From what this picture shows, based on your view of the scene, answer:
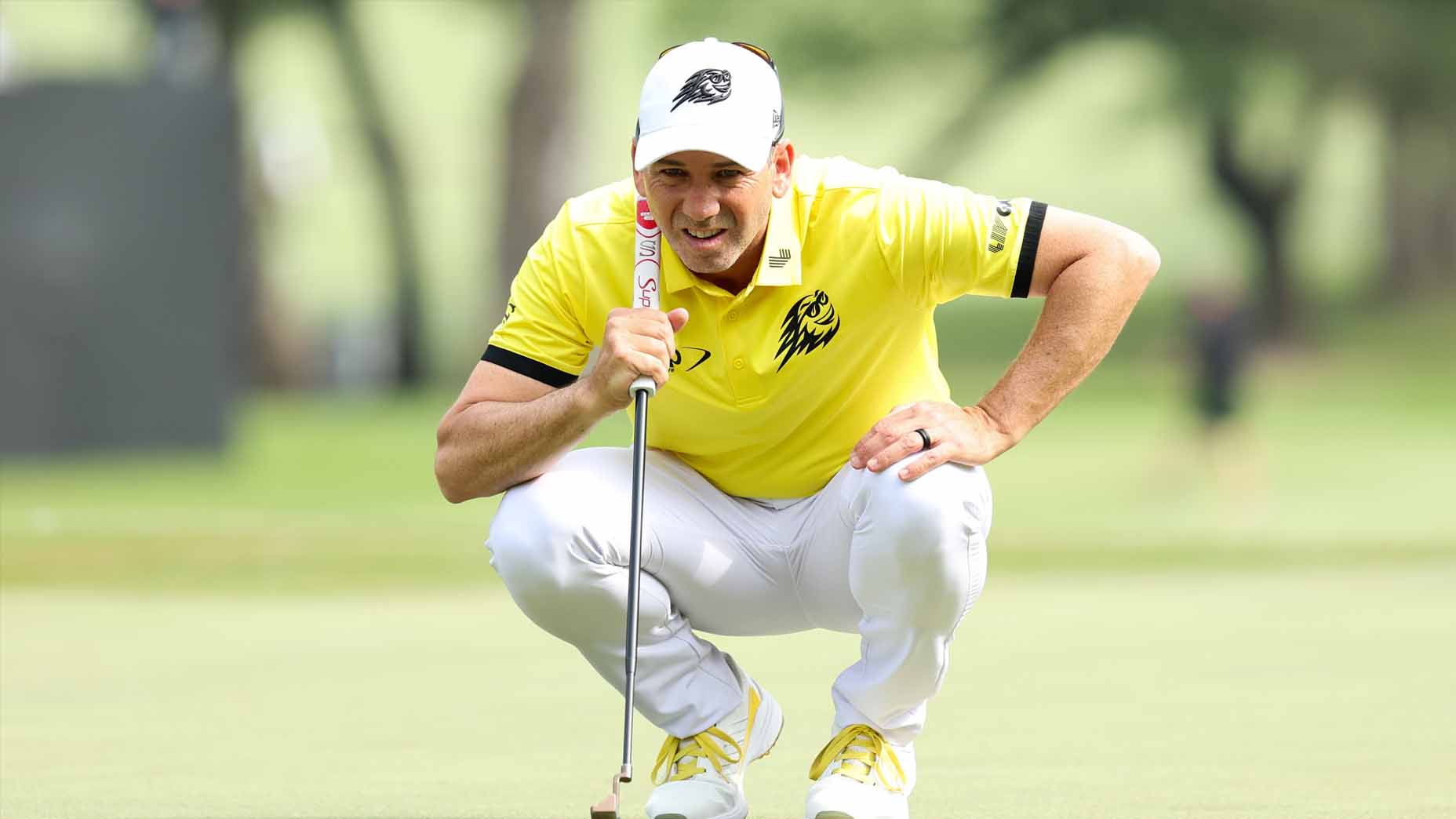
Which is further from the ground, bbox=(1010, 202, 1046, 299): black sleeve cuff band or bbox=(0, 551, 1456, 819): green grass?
bbox=(1010, 202, 1046, 299): black sleeve cuff band

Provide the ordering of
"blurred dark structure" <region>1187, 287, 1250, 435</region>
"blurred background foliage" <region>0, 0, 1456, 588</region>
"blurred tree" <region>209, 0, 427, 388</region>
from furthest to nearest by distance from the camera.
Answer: "blurred tree" <region>209, 0, 427, 388</region>, "blurred dark structure" <region>1187, 287, 1250, 435</region>, "blurred background foliage" <region>0, 0, 1456, 588</region>

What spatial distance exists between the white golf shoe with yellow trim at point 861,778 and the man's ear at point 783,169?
97 cm

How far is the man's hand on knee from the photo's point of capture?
3.79 metres

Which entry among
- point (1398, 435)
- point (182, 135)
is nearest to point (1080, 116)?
point (1398, 435)

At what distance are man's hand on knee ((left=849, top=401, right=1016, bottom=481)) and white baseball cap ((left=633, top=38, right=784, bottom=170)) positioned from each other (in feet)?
1.69

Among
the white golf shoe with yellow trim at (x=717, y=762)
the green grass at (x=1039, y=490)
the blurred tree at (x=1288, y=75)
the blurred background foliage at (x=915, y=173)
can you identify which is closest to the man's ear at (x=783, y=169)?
the white golf shoe with yellow trim at (x=717, y=762)

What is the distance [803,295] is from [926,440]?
14.5 inches

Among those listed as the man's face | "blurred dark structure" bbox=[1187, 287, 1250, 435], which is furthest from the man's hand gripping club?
"blurred dark structure" bbox=[1187, 287, 1250, 435]

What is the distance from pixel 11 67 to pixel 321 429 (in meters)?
8.26

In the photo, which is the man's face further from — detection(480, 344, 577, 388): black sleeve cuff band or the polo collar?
detection(480, 344, 577, 388): black sleeve cuff band

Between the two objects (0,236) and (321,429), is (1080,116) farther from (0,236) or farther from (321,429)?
(0,236)

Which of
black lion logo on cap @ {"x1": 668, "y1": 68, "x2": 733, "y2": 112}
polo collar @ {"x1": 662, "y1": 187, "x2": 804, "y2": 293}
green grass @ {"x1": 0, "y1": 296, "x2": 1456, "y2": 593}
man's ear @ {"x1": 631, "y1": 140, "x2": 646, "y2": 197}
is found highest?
black lion logo on cap @ {"x1": 668, "y1": 68, "x2": 733, "y2": 112}

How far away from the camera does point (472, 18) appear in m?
31.0

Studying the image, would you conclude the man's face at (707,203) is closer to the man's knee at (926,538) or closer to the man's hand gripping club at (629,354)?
the man's hand gripping club at (629,354)
